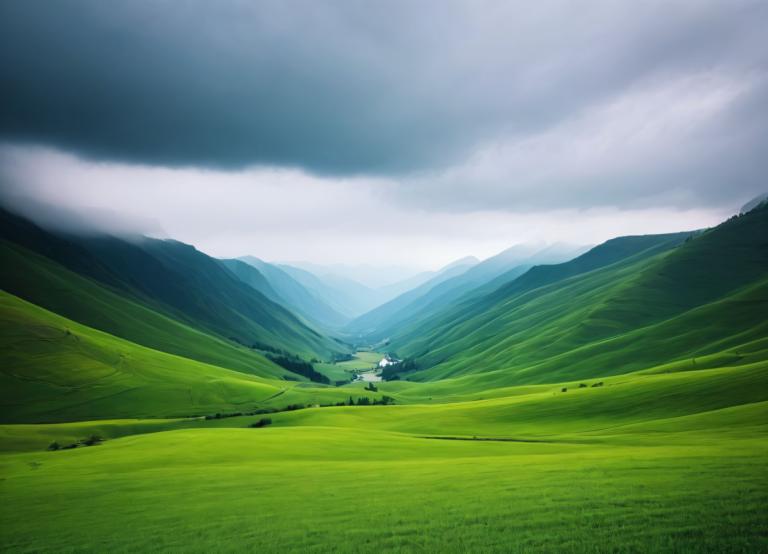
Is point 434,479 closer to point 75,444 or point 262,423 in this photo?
point 262,423

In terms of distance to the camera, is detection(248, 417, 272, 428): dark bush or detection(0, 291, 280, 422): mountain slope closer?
detection(248, 417, 272, 428): dark bush

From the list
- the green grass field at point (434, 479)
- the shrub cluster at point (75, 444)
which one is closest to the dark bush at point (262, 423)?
the green grass field at point (434, 479)

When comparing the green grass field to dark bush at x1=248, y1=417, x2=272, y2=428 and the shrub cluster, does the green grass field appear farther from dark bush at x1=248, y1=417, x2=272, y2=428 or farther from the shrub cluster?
dark bush at x1=248, y1=417, x2=272, y2=428

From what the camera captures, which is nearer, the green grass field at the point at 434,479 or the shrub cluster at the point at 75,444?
the green grass field at the point at 434,479

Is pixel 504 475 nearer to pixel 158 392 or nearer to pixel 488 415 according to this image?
pixel 488 415

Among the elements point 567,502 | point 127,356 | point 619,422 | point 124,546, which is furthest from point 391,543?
point 127,356

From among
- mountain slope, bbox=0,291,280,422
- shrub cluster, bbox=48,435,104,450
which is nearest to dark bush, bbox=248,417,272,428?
shrub cluster, bbox=48,435,104,450

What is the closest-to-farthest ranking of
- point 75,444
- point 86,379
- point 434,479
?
point 434,479
point 75,444
point 86,379

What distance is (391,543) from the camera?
72.8 feet

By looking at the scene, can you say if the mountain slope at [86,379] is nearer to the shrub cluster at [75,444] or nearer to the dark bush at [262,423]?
the dark bush at [262,423]

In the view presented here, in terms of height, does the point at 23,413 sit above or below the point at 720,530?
above

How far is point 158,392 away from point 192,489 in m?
136

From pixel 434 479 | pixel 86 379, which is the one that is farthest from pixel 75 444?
pixel 86 379

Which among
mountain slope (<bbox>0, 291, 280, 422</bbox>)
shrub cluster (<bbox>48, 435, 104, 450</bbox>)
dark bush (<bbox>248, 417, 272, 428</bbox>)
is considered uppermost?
mountain slope (<bbox>0, 291, 280, 422</bbox>)
